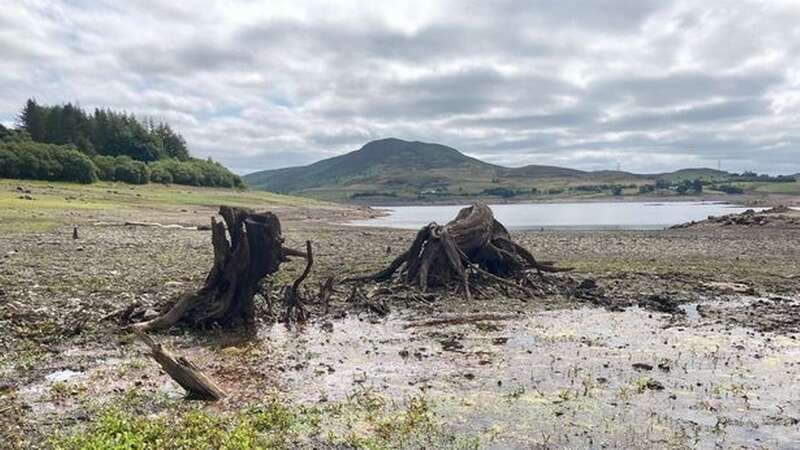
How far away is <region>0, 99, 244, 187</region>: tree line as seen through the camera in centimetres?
9200

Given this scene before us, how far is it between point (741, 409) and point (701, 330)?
6.08 meters

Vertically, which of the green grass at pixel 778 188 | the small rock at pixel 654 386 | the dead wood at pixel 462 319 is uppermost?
the green grass at pixel 778 188

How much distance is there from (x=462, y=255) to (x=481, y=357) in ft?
31.4

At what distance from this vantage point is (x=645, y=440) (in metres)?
8.96

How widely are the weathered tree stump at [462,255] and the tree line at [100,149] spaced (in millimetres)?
83878

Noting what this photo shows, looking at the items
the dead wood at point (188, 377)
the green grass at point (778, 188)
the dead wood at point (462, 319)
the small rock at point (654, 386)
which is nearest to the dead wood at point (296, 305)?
the dead wood at point (462, 319)

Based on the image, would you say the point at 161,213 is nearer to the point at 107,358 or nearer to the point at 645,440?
the point at 107,358

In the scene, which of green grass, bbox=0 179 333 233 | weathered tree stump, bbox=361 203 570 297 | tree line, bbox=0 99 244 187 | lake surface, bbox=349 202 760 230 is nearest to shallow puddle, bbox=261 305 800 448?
weathered tree stump, bbox=361 203 570 297

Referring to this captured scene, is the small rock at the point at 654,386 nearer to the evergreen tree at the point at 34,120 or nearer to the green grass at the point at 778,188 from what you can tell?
the evergreen tree at the point at 34,120

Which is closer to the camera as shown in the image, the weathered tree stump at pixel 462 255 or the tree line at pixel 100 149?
the weathered tree stump at pixel 462 255

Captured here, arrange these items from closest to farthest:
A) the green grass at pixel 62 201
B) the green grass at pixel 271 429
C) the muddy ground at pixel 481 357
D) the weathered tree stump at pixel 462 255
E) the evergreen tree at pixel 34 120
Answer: the green grass at pixel 271 429
the muddy ground at pixel 481 357
the weathered tree stump at pixel 462 255
the green grass at pixel 62 201
the evergreen tree at pixel 34 120

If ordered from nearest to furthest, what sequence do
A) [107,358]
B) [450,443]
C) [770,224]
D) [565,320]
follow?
[450,443], [107,358], [565,320], [770,224]

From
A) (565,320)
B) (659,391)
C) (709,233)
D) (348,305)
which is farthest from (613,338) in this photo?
(709,233)

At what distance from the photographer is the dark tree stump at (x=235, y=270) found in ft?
51.8
